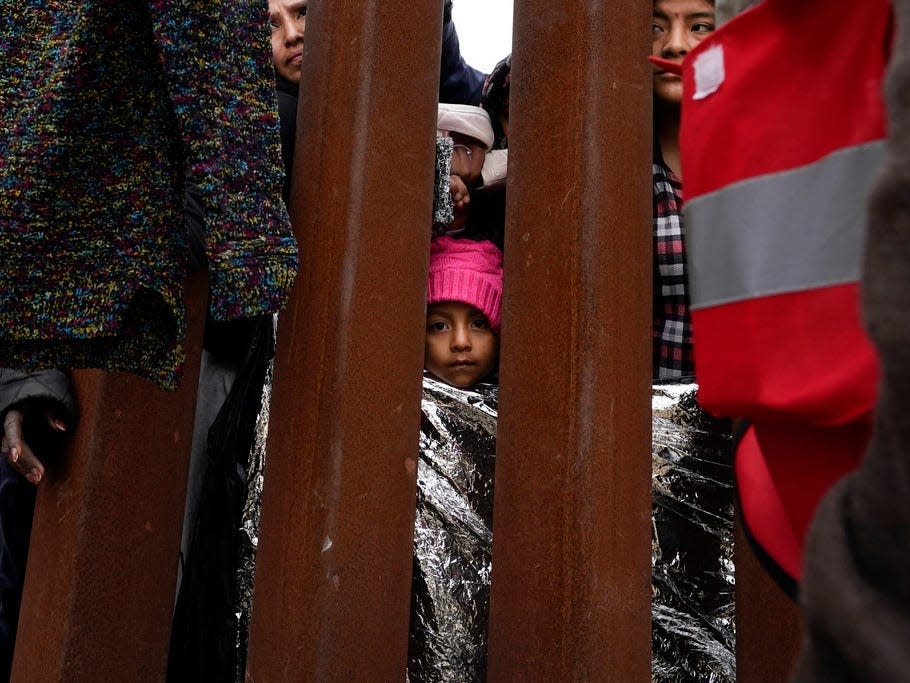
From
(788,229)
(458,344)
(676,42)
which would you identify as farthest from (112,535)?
(676,42)

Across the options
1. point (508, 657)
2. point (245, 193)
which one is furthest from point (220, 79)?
point (508, 657)

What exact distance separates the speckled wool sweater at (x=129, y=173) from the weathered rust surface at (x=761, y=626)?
86cm

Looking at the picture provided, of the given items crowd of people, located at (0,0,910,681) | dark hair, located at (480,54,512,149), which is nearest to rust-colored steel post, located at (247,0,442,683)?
crowd of people, located at (0,0,910,681)

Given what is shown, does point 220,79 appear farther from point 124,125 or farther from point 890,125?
point 890,125

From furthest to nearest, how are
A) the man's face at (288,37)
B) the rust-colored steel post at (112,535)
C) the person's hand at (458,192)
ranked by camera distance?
the man's face at (288,37) < the person's hand at (458,192) < the rust-colored steel post at (112,535)

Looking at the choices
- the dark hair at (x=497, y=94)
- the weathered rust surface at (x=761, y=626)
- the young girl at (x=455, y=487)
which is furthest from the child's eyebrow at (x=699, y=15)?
the weathered rust surface at (x=761, y=626)

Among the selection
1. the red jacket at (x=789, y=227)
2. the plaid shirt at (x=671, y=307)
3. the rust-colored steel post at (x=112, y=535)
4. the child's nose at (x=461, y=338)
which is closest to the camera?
the red jacket at (x=789, y=227)

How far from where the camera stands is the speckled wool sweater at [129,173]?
1234 millimetres

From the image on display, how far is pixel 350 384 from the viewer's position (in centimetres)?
138

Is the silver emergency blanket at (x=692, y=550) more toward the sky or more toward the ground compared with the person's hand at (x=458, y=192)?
more toward the ground

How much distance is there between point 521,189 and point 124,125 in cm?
65

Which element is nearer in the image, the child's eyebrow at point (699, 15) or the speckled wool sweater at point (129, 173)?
the speckled wool sweater at point (129, 173)

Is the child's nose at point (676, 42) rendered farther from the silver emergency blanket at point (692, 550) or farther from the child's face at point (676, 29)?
the silver emergency blanket at point (692, 550)

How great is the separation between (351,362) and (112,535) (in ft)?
1.76
